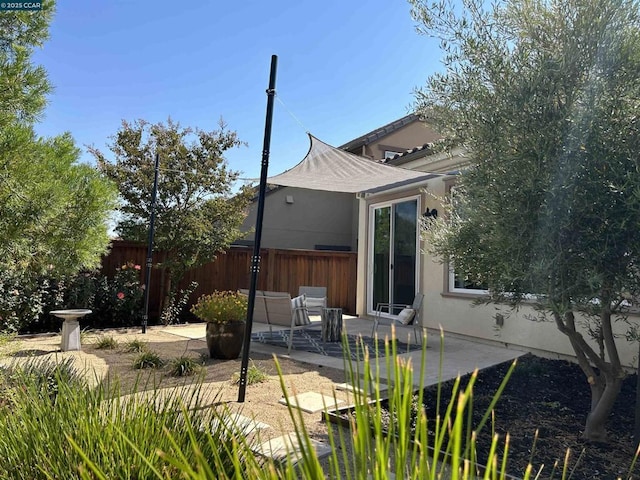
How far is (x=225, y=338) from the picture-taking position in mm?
5676

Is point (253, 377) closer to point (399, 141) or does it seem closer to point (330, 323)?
point (330, 323)

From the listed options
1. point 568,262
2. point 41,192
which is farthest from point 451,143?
point 41,192

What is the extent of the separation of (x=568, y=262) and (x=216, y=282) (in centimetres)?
904

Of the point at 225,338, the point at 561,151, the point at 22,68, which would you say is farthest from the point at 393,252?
the point at 22,68

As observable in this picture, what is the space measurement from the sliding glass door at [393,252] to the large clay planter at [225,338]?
4.00 meters

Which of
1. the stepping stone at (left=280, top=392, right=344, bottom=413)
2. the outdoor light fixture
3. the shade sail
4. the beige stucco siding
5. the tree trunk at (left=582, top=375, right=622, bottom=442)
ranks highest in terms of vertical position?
the beige stucco siding

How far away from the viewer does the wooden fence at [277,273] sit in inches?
404

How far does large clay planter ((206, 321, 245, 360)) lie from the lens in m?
5.68

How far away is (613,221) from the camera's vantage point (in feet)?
8.26

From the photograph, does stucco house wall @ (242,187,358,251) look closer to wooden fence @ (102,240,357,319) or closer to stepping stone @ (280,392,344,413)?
wooden fence @ (102,240,357,319)

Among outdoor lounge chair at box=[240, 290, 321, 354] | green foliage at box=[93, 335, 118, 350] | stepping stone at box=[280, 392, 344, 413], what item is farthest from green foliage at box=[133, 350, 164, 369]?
stepping stone at box=[280, 392, 344, 413]

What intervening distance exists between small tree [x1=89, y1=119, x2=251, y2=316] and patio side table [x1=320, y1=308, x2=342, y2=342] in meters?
3.66

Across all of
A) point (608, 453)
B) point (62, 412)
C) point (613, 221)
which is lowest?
point (608, 453)

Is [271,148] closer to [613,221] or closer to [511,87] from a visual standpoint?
[511,87]
